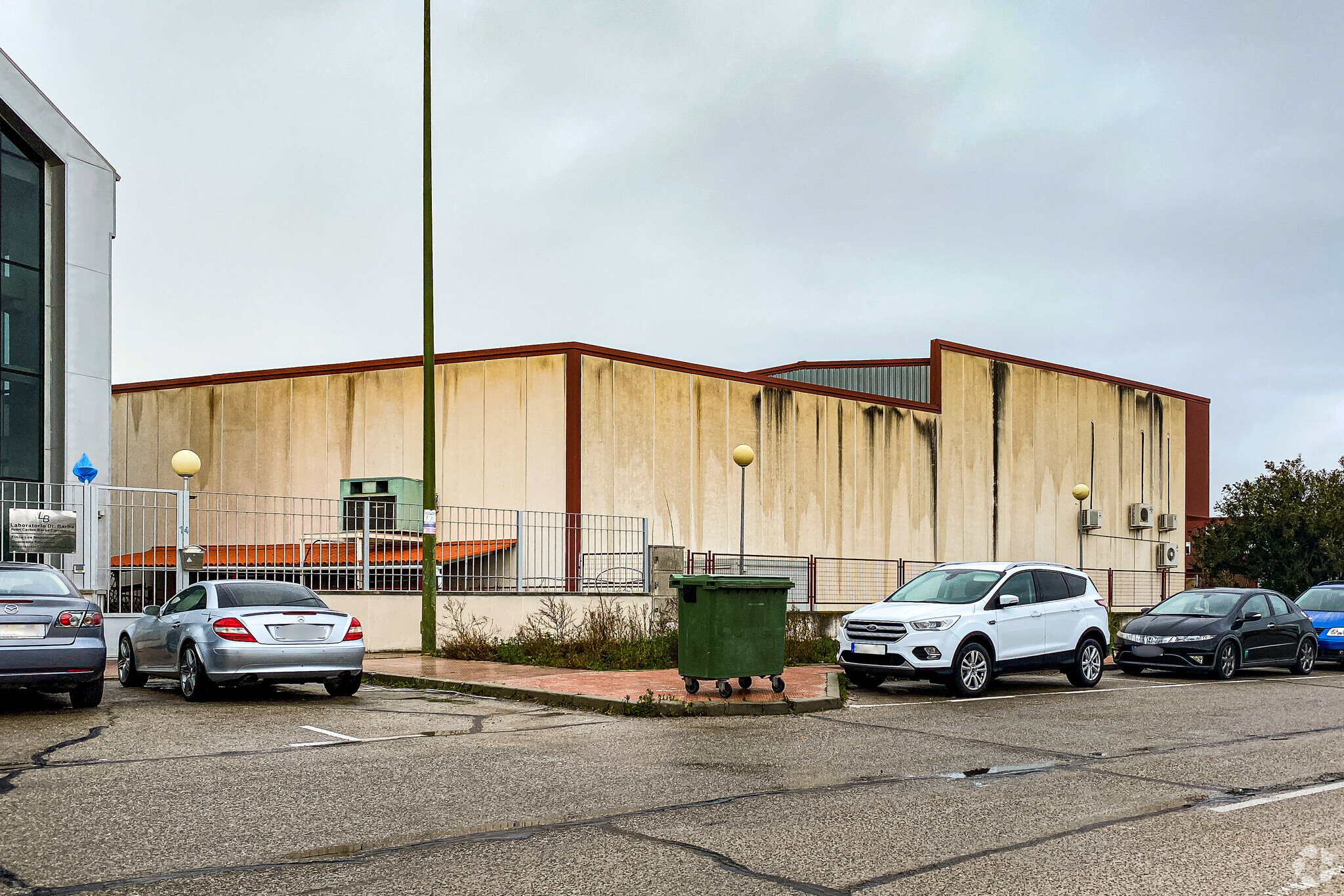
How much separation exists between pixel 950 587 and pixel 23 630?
1070 centimetres

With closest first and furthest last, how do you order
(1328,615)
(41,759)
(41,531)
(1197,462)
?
(41,759)
(41,531)
(1328,615)
(1197,462)

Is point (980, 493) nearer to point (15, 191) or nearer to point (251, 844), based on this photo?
point (15, 191)

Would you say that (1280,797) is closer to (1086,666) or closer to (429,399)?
(1086,666)

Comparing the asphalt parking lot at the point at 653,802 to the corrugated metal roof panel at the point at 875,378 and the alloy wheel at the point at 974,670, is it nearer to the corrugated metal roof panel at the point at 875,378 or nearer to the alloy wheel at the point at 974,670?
the alloy wheel at the point at 974,670

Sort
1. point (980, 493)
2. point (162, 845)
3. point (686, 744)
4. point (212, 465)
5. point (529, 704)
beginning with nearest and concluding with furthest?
point (162, 845) < point (686, 744) < point (529, 704) < point (212, 465) < point (980, 493)

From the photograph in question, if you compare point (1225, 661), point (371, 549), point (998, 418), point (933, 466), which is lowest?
point (1225, 661)

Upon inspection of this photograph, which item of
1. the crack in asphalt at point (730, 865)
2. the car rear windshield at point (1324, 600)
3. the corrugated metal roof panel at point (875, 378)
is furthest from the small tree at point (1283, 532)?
the crack in asphalt at point (730, 865)

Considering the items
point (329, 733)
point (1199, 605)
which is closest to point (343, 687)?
point (329, 733)

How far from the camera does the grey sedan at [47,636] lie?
37.4 feet

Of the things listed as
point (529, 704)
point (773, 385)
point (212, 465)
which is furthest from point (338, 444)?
point (529, 704)

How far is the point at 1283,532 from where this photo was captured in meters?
40.6

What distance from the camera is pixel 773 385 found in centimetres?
2948

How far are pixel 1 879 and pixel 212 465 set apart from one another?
2671 centimetres

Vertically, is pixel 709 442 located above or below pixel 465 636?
above
